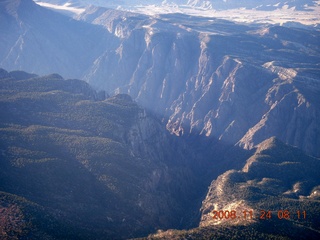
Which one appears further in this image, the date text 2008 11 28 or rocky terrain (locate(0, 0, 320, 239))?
rocky terrain (locate(0, 0, 320, 239))

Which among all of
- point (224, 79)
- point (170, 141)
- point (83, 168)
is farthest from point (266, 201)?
point (224, 79)

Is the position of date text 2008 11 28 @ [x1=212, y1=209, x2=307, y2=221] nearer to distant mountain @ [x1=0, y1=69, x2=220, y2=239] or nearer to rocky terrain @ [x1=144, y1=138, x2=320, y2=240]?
rocky terrain @ [x1=144, y1=138, x2=320, y2=240]

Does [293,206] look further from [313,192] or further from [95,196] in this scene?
[95,196]

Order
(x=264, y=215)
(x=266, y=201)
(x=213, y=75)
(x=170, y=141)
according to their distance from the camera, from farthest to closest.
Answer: (x=213, y=75) → (x=170, y=141) → (x=266, y=201) → (x=264, y=215)

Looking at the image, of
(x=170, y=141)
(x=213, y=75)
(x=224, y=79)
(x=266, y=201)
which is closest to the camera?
(x=266, y=201)

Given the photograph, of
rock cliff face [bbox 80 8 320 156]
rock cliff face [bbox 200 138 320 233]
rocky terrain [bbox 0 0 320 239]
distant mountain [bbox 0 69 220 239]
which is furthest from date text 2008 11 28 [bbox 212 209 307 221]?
rock cliff face [bbox 80 8 320 156]
